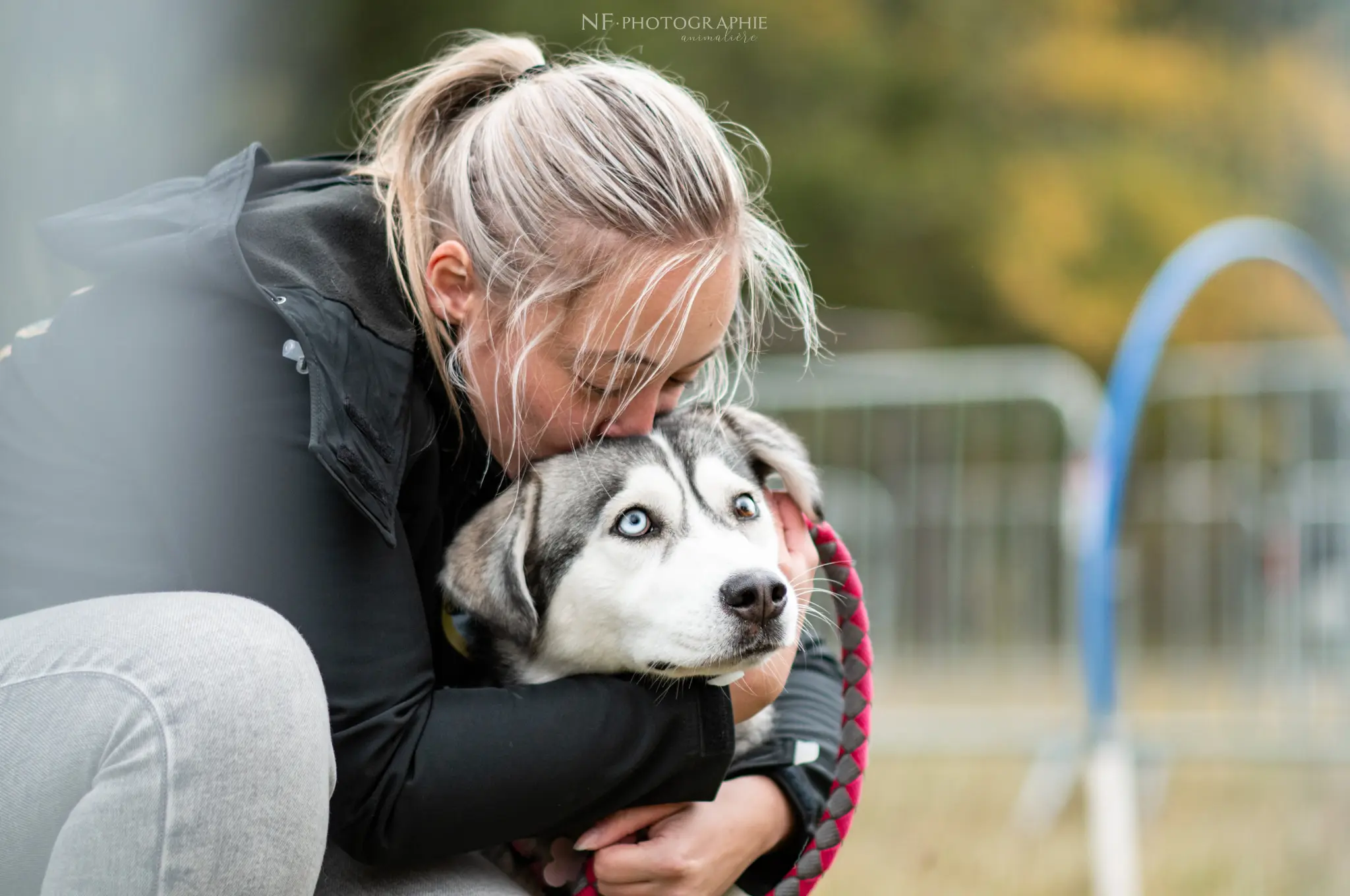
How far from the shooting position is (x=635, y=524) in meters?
2.23

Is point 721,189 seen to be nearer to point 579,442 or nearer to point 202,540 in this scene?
point 579,442

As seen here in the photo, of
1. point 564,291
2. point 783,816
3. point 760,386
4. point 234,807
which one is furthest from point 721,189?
point 760,386

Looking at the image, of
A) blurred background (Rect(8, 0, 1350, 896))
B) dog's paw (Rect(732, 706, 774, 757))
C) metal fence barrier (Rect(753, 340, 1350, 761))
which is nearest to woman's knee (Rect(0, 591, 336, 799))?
blurred background (Rect(8, 0, 1350, 896))

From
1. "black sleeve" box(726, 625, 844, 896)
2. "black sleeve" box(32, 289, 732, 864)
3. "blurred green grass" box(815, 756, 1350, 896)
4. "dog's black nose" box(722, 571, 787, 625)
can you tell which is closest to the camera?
"black sleeve" box(32, 289, 732, 864)

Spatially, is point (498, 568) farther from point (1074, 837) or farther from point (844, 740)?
point (1074, 837)

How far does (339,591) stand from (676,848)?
688mm

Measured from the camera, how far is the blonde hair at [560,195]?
84.4 inches

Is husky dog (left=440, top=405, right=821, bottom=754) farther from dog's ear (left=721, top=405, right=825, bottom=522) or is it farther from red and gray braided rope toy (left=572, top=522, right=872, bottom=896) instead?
red and gray braided rope toy (left=572, top=522, right=872, bottom=896)

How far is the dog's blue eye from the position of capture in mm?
2223

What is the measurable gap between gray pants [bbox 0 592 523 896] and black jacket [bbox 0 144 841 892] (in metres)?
0.19

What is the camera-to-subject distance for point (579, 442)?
2.34 metres

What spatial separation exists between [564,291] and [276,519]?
0.58m

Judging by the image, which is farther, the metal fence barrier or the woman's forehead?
the metal fence barrier

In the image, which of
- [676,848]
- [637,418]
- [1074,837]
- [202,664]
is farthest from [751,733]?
[1074,837]
